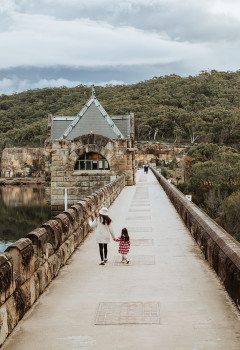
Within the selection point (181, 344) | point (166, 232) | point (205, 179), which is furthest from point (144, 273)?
point (205, 179)

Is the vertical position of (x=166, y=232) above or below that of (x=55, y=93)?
→ below

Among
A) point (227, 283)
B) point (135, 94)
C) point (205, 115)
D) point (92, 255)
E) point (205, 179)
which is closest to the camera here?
point (227, 283)

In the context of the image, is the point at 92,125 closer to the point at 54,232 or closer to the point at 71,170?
the point at 71,170

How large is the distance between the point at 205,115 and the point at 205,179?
57800 millimetres

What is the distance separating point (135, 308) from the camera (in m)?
6.65

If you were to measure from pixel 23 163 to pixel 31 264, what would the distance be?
104 metres

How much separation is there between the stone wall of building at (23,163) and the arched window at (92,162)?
78.0 meters

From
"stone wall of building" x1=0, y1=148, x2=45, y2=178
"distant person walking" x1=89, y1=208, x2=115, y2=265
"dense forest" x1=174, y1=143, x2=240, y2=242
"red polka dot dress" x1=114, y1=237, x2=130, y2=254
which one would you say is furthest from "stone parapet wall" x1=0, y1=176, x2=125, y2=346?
"stone wall of building" x1=0, y1=148, x2=45, y2=178

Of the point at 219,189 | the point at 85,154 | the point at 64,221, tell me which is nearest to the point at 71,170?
the point at 85,154

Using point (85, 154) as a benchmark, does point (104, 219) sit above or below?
below

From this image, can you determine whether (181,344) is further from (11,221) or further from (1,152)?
(1,152)

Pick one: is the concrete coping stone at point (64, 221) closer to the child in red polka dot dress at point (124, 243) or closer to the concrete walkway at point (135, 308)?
the concrete walkway at point (135, 308)

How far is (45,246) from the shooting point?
7852 mm

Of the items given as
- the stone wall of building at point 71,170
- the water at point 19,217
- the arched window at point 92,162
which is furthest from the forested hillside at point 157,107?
the stone wall of building at point 71,170
